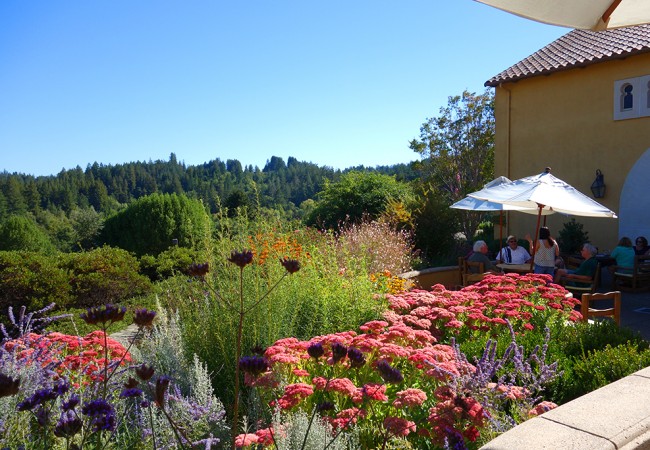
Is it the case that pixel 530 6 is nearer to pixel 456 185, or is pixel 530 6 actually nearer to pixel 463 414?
pixel 463 414

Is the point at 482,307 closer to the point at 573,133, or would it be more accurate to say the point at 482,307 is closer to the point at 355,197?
the point at 573,133

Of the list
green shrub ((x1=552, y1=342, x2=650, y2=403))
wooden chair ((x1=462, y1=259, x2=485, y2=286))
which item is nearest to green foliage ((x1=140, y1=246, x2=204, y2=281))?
wooden chair ((x1=462, y1=259, x2=485, y2=286))

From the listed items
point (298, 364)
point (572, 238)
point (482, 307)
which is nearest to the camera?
point (298, 364)

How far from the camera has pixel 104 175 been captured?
93.4 m

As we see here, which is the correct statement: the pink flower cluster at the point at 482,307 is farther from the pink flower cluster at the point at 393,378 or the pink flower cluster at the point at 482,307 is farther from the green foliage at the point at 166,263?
the green foliage at the point at 166,263

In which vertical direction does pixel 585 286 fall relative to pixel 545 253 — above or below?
below

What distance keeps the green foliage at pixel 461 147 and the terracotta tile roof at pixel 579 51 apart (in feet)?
23.3

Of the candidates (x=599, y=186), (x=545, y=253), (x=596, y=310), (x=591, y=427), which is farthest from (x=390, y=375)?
(x=599, y=186)

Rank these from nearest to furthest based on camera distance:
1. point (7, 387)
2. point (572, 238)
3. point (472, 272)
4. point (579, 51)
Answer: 1. point (7, 387)
2. point (472, 272)
3. point (572, 238)
4. point (579, 51)

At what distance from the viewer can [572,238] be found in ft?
40.8

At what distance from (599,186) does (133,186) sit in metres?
89.7

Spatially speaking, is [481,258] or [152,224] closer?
[481,258]

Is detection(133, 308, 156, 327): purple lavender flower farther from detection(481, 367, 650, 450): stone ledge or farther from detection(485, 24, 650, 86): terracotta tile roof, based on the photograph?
detection(485, 24, 650, 86): terracotta tile roof

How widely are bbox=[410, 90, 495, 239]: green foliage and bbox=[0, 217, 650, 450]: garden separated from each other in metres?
17.4
